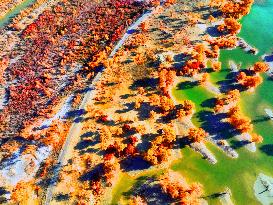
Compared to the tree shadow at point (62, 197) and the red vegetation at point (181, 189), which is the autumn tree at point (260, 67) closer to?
the red vegetation at point (181, 189)

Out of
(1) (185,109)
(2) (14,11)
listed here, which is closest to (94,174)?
(1) (185,109)

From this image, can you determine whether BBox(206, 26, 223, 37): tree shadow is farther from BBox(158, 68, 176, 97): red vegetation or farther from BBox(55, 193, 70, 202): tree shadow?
BBox(55, 193, 70, 202): tree shadow

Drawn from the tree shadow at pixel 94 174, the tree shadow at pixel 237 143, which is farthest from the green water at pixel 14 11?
the tree shadow at pixel 237 143

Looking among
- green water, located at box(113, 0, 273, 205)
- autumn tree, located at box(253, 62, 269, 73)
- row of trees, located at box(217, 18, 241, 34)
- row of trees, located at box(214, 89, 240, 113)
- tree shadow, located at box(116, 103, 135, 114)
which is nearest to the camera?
green water, located at box(113, 0, 273, 205)

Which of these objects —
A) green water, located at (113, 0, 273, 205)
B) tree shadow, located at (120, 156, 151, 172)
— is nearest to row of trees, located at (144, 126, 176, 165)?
tree shadow, located at (120, 156, 151, 172)

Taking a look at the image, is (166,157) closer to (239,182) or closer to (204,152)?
(204,152)

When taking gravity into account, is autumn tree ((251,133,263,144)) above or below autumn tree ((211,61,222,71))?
below

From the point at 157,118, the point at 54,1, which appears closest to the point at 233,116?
the point at 157,118
